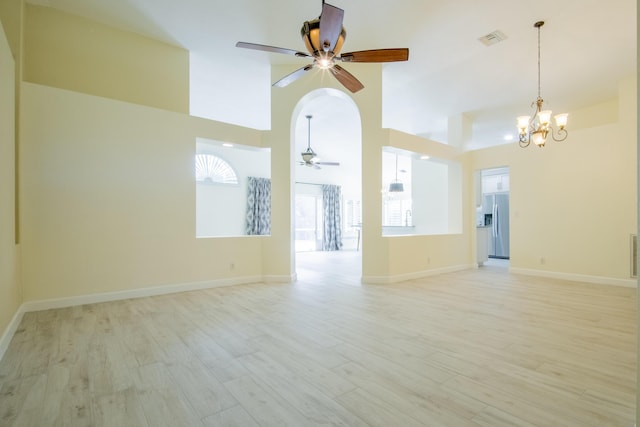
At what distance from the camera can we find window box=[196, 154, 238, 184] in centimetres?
798

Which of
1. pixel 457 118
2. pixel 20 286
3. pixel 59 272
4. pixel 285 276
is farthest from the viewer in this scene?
pixel 457 118

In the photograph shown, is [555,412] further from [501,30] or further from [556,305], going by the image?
[501,30]

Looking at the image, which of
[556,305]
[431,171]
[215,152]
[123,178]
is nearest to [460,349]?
[556,305]

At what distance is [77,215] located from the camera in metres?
3.54

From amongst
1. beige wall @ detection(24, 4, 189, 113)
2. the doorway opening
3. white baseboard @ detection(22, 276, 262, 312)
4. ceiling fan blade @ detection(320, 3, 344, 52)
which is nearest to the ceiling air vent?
ceiling fan blade @ detection(320, 3, 344, 52)

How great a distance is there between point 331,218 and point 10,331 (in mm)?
8964

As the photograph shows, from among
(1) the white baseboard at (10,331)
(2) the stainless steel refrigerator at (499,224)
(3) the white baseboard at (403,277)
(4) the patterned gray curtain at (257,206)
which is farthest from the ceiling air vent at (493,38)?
(4) the patterned gray curtain at (257,206)

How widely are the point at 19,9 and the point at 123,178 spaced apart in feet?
6.70

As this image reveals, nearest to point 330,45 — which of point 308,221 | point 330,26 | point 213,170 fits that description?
point 330,26

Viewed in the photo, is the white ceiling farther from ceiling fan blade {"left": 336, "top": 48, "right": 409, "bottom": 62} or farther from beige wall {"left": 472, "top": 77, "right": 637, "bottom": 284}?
ceiling fan blade {"left": 336, "top": 48, "right": 409, "bottom": 62}

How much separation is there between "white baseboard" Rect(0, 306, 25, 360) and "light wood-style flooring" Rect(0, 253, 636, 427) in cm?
6

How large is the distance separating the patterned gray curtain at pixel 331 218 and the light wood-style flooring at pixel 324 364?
23.1ft

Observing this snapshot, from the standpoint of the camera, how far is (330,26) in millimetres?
2439

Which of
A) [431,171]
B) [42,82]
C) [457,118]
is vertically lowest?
[431,171]
